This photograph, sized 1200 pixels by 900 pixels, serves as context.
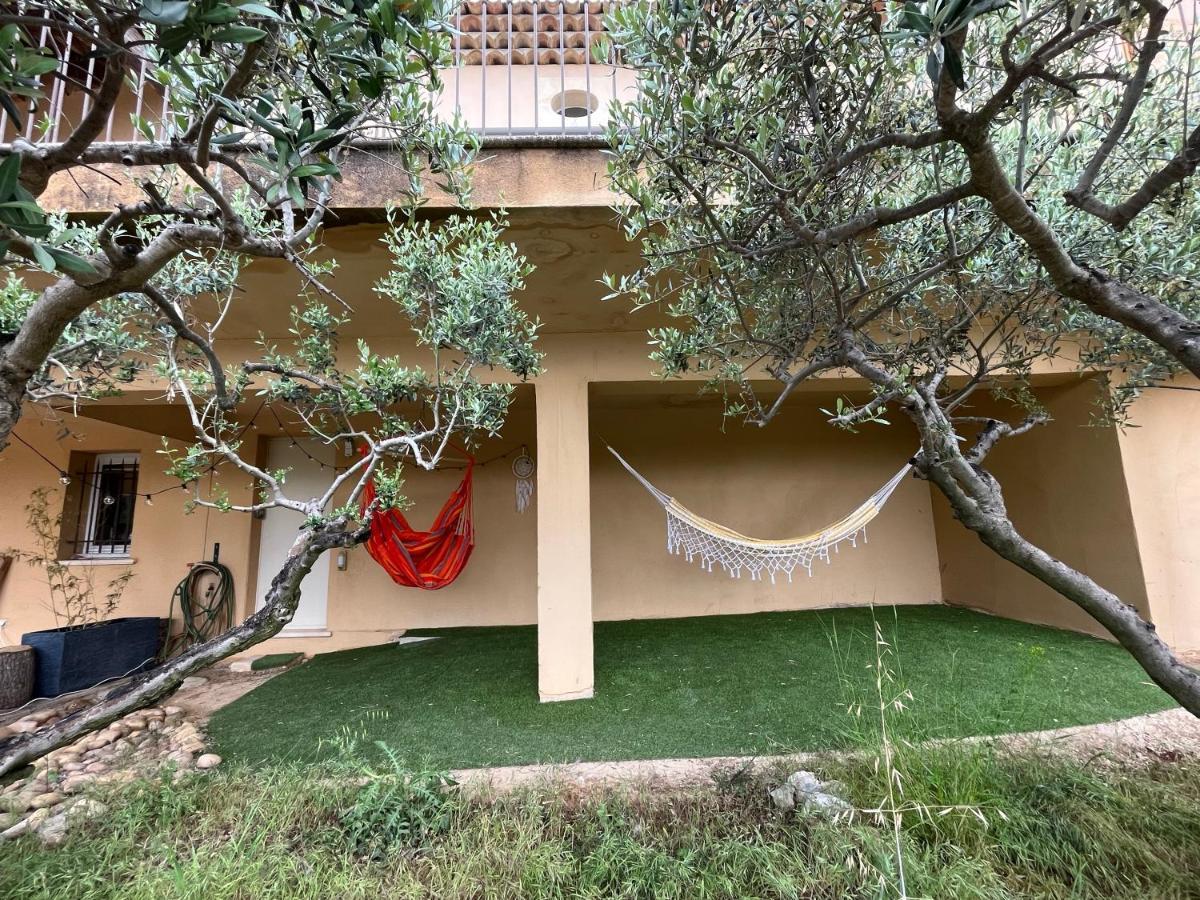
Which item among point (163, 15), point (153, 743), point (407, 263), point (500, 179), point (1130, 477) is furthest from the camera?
point (1130, 477)

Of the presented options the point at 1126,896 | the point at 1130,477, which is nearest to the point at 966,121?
the point at 1126,896

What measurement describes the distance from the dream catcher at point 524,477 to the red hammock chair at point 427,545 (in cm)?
64

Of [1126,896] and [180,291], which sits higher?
[180,291]

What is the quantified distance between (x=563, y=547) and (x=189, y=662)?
1.55 metres

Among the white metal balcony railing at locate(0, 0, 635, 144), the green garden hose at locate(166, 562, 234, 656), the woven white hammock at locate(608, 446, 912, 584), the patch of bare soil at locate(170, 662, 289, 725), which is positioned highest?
the white metal balcony railing at locate(0, 0, 635, 144)

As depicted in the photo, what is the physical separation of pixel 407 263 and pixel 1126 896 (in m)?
2.49

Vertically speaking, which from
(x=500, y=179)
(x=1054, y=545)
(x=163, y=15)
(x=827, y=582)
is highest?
(x=500, y=179)

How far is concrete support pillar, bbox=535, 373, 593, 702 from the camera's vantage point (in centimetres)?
266

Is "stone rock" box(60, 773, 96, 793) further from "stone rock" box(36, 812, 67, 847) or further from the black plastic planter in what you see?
the black plastic planter

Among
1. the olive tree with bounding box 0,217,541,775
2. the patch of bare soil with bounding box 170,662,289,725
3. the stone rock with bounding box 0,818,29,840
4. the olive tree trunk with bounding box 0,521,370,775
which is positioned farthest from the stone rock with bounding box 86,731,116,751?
the olive tree trunk with bounding box 0,521,370,775

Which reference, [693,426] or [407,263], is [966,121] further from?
[693,426]

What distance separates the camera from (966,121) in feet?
3.04

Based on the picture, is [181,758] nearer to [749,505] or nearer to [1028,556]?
[1028,556]

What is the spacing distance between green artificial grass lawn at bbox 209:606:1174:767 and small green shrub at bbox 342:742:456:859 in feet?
1.35
